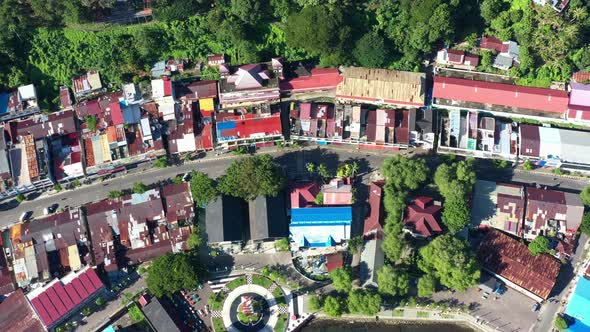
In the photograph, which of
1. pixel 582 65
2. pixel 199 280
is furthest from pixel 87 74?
pixel 582 65

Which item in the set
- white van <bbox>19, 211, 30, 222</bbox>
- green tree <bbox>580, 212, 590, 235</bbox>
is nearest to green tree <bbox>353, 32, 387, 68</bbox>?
green tree <bbox>580, 212, 590, 235</bbox>

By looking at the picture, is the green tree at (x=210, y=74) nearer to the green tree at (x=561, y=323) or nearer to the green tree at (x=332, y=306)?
the green tree at (x=332, y=306)

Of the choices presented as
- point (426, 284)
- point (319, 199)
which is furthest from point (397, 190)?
point (426, 284)

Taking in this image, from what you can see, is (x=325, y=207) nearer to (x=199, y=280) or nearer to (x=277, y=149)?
(x=277, y=149)

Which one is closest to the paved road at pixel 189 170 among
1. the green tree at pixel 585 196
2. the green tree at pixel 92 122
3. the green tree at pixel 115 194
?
→ the green tree at pixel 115 194

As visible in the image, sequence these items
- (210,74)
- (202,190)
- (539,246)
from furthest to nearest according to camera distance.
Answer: (210,74) < (202,190) < (539,246)

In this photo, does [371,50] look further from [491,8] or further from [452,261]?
[452,261]
